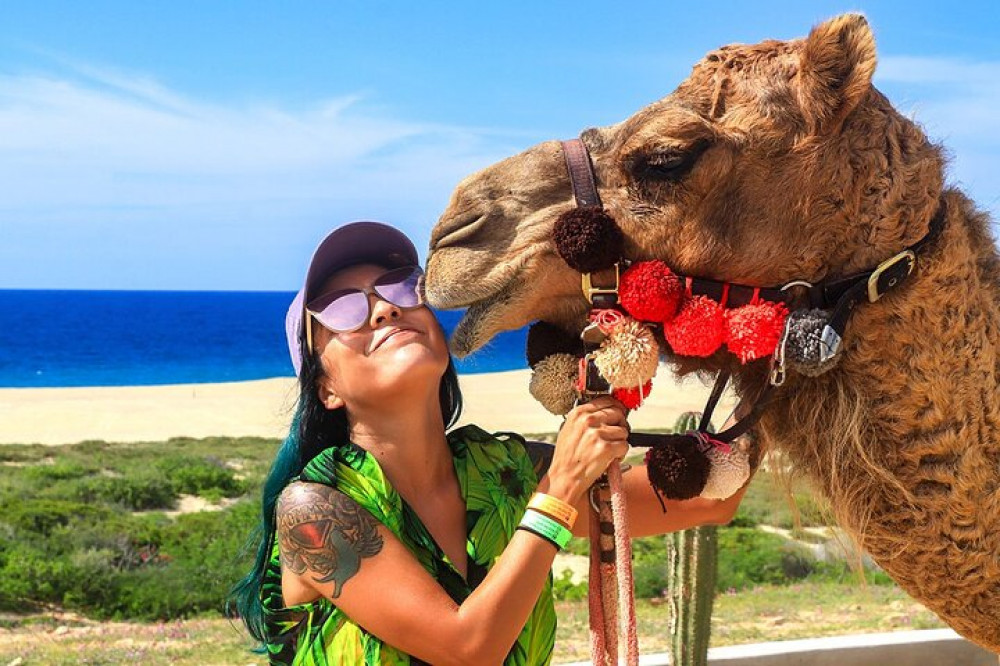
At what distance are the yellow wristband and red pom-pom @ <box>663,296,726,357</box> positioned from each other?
0.42m

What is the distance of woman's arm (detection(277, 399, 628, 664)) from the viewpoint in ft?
7.41

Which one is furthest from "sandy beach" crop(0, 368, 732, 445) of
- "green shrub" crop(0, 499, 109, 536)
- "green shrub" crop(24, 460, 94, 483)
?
"green shrub" crop(0, 499, 109, 536)

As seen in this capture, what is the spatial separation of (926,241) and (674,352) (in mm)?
592

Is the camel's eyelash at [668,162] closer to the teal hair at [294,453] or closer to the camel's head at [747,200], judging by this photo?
the camel's head at [747,200]

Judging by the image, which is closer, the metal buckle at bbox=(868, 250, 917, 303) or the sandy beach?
the metal buckle at bbox=(868, 250, 917, 303)

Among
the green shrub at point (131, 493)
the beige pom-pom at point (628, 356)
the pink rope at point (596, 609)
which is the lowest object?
the green shrub at point (131, 493)

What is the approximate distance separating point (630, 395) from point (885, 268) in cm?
61

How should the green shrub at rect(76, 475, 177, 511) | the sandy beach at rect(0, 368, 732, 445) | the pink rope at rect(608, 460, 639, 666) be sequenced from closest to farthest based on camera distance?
the pink rope at rect(608, 460, 639, 666) → the green shrub at rect(76, 475, 177, 511) → the sandy beach at rect(0, 368, 732, 445)

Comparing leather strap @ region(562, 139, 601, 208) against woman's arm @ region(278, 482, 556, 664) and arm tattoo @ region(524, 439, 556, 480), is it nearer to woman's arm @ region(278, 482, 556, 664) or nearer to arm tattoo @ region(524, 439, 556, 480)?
woman's arm @ region(278, 482, 556, 664)

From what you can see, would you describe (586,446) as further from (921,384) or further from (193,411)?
(193,411)

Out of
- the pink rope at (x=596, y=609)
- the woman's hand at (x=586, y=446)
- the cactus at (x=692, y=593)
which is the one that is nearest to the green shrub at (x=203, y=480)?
the cactus at (x=692, y=593)

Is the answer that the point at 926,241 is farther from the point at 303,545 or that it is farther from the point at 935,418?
the point at 303,545

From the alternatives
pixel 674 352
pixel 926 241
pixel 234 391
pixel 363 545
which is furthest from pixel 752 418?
pixel 234 391

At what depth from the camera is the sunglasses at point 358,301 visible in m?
2.60
